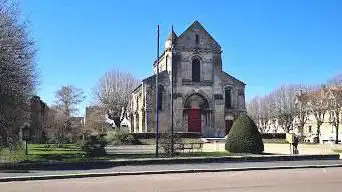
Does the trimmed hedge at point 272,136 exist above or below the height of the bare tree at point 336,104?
below

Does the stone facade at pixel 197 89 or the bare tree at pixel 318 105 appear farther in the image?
the bare tree at pixel 318 105

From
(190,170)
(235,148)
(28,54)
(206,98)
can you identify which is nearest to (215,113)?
(206,98)

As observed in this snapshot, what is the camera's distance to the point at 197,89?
5775 centimetres

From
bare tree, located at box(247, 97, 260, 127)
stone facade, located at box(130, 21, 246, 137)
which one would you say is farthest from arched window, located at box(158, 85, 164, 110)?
bare tree, located at box(247, 97, 260, 127)

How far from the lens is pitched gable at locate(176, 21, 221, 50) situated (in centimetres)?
5742

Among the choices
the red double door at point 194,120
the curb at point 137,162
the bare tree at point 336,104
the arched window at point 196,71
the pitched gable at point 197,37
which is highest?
the pitched gable at point 197,37

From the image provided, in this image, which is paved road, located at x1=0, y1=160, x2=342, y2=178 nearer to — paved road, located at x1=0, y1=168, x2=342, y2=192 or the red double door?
paved road, located at x1=0, y1=168, x2=342, y2=192

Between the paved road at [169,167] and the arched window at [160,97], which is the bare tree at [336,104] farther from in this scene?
the paved road at [169,167]

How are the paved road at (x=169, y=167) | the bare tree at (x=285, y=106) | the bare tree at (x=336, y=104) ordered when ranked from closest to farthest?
1. the paved road at (x=169, y=167)
2. the bare tree at (x=336, y=104)
3. the bare tree at (x=285, y=106)

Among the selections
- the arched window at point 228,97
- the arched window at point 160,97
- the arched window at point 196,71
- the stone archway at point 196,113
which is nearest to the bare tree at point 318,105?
the arched window at point 228,97

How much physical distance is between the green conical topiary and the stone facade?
90.1 feet

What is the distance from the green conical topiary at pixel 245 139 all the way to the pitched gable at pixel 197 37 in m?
29.0

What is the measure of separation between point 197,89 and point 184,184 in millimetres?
42971

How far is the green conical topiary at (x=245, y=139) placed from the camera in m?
28.5
